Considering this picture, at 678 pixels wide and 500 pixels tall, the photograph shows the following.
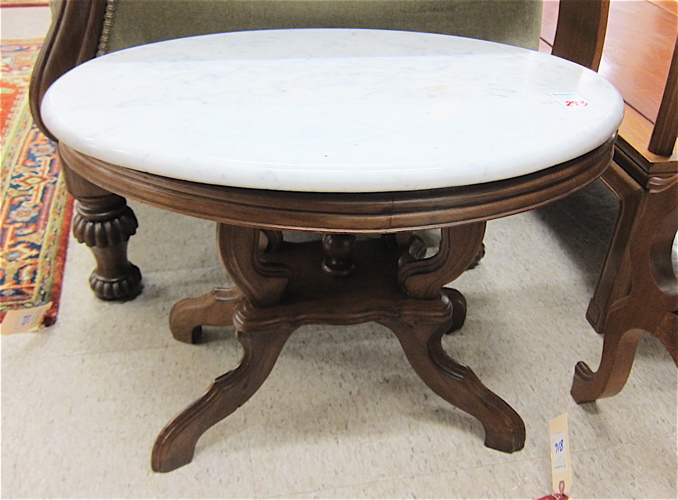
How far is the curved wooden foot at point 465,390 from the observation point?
96cm

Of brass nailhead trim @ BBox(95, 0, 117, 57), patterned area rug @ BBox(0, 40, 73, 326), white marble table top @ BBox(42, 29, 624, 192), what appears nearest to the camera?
white marble table top @ BBox(42, 29, 624, 192)

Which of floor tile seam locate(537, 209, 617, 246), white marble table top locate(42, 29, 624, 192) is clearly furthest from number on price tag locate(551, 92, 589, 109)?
floor tile seam locate(537, 209, 617, 246)

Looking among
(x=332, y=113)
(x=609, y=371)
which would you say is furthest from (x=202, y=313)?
(x=609, y=371)

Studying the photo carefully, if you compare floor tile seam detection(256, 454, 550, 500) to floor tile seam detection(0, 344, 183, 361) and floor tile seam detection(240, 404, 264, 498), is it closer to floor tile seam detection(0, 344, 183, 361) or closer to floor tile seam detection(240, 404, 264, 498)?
floor tile seam detection(240, 404, 264, 498)

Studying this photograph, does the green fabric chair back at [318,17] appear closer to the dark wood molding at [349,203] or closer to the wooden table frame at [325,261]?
the wooden table frame at [325,261]

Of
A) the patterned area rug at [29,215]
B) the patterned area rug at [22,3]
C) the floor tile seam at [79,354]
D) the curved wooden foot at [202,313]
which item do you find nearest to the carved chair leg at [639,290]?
the curved wooden foot at [202,313]

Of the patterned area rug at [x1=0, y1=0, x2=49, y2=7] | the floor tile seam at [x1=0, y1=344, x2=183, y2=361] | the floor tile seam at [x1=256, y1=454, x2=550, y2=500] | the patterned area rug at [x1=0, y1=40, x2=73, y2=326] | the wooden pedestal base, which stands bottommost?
the patterned area rug at [x1=0, y1=0, x2=49, y2=7]

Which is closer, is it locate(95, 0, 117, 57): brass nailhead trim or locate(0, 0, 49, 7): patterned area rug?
locate(95, 0, 117, 57): brass nailhead trim

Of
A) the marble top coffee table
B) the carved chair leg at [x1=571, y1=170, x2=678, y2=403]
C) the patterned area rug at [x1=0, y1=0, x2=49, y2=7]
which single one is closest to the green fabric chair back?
the marble top coffee table

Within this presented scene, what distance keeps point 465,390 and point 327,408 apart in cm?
24

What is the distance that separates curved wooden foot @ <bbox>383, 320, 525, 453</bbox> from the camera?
0.96 meters

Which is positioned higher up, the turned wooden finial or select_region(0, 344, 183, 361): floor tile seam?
the turned wooden finial

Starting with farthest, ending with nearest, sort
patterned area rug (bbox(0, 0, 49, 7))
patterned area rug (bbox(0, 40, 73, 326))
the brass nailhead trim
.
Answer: patterned area rug (bbox(0, 0, 49, 7)), patterned area rug (bbox(0, 40, 73, 326)), the brass nailhead trim

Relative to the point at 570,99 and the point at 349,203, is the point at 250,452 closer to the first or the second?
the point at 349,203
